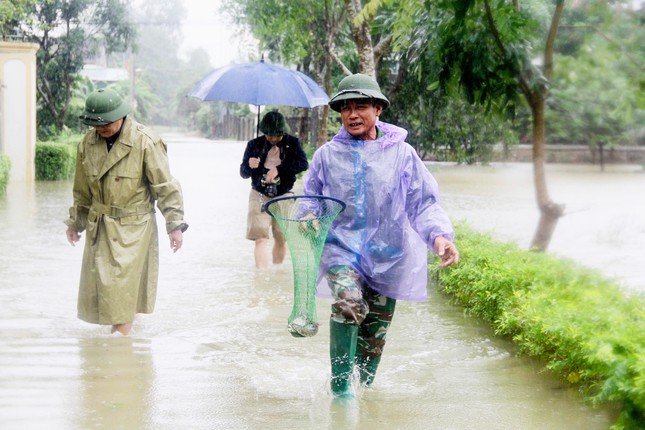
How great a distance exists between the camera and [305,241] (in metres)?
4.67

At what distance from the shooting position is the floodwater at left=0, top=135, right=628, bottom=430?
4660 millimetres

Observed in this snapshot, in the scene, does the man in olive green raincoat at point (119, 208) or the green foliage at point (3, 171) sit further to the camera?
the green foliage at point (3, 171)

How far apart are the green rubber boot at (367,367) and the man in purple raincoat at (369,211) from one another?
0.69ft

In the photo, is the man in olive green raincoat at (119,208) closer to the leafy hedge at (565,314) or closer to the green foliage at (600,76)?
the leafy hedge at (565,314)

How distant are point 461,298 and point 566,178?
1364 cm

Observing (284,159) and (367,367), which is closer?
(367,367)

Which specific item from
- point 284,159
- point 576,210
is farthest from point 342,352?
point 576,210

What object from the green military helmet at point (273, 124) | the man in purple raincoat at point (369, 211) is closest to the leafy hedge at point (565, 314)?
the man in purple raincoat at point (369, 211)

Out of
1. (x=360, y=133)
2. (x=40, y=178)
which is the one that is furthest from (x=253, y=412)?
(x=40, y=178)

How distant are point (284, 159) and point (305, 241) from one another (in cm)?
388

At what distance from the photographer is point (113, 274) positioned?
19.5 feet

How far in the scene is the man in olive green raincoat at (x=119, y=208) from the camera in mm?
5926

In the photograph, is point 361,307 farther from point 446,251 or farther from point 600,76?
point 600,76

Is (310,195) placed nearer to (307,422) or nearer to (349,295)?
(349,295)
